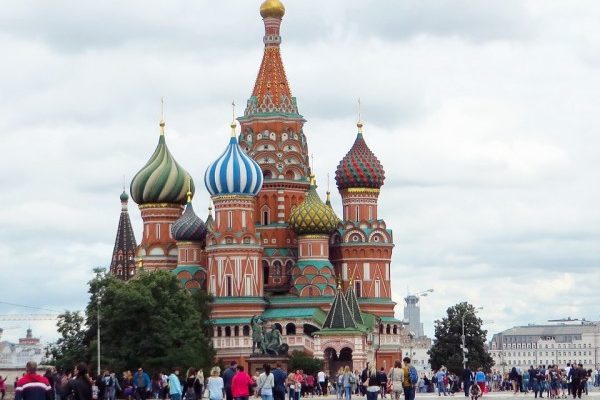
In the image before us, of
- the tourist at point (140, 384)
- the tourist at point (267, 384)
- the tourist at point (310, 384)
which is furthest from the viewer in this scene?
the tourist at point (310, 384)

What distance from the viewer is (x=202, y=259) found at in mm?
93125

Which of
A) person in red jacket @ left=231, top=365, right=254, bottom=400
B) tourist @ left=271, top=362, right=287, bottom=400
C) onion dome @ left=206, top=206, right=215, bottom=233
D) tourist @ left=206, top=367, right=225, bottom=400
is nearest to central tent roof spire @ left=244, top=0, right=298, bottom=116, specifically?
onion dome @ left=206, top=206, right=215, bottom=233

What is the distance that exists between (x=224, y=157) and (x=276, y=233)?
753 cm

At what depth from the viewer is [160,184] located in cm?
9638

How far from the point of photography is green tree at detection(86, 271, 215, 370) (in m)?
76.4

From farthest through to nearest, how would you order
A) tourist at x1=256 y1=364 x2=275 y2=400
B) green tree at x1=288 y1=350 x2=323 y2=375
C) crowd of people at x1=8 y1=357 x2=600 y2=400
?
green tree at x1=288 y1=350 x2=323 y2=375, tourist at x1=256 y1=364 x2=275 y2=400, crowd of people at x1=8 y1=357 x2=600 y2=400

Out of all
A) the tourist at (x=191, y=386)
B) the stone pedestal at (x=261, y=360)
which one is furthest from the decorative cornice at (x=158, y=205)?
the tourist at (x=191, y=386)

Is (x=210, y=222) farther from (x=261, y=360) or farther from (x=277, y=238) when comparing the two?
(x=261, y=360)

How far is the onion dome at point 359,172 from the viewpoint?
95.9 m

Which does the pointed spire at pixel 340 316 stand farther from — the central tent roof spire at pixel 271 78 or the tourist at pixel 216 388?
the tourist at pixel 216 388

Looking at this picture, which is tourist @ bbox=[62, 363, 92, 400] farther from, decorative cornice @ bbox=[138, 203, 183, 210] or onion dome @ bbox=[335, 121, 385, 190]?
decorative cornice @ bbox=[138, 203, 183, 210]

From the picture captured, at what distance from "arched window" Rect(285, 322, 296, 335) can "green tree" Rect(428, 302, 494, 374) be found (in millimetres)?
13583

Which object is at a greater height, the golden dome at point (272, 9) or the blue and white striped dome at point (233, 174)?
the golden dome at point (272, 9)

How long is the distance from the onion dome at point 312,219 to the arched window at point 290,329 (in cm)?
574
